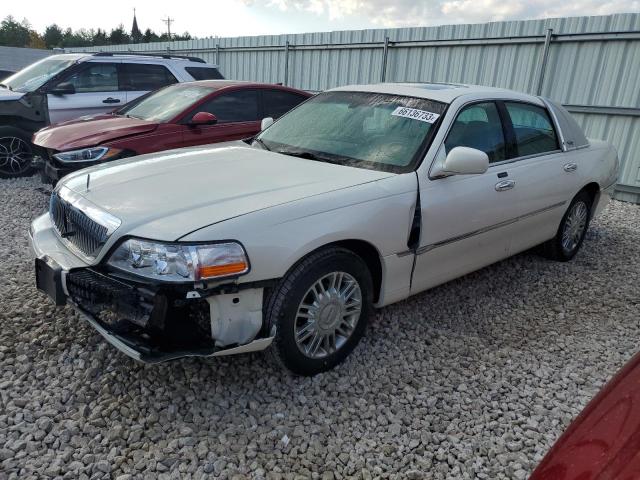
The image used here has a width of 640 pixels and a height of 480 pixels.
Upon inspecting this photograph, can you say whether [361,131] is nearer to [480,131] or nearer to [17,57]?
[480,131]

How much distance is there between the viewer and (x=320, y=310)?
288cm

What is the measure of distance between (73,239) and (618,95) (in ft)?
26.4

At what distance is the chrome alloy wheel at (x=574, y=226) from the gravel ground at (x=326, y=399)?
41.9 inches

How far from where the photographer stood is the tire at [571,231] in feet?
16.1

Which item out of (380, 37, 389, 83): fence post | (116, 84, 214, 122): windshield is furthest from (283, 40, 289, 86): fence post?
(116, 84, 214, 122): windshield

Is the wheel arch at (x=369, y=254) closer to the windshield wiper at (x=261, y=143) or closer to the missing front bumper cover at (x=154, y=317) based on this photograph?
the missing front bumper cover at (x=154, y=317)

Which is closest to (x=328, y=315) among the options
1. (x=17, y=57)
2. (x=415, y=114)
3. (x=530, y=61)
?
(x=415, y=114)

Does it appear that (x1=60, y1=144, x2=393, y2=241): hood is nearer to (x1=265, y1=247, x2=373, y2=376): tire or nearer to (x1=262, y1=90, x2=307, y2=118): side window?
(x1=265, y1=247, x2=373, y2=376): tire

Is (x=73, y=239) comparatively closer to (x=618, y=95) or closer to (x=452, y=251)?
(x=452, y=251)

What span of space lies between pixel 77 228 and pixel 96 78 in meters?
5.74

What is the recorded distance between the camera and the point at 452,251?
3551mm

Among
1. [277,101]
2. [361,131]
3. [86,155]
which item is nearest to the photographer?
[361,131]

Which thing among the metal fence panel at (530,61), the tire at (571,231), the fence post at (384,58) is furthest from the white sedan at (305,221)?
the fence post at (384,58)

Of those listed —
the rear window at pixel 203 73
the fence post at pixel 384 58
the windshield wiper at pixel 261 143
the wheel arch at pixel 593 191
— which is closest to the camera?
the windshield wiper at pixel 261 143
